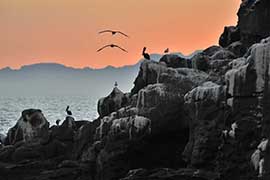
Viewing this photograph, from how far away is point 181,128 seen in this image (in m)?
44.1

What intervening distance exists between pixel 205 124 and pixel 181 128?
4.78 metres

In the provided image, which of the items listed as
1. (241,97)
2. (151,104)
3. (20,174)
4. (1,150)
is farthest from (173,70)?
(1,150)

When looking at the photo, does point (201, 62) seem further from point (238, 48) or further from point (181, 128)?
point (181, 128)

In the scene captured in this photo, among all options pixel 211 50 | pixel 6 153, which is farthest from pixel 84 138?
pixel 211 50

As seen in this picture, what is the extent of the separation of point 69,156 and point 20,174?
5122 millimetres

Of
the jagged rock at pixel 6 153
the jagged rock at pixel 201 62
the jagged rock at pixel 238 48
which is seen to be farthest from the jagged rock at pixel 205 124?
the jagged rock at pixel 6 153

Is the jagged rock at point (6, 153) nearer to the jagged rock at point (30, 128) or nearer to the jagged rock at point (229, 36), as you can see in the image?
the jagged rock at point (30, 128)

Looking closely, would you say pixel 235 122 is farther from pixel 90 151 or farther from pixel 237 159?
pixel 90 151

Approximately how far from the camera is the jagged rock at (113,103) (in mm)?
49812

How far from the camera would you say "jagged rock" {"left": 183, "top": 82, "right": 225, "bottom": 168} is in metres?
38.8

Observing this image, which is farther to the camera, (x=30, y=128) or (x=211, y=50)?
(x=30, y=128)

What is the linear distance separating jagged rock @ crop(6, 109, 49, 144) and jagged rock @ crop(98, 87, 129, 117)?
28.0 feet

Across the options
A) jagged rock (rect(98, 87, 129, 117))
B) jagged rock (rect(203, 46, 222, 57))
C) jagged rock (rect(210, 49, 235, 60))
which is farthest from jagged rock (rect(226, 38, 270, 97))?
jagged rock (rect(98, 87, 129, 117))

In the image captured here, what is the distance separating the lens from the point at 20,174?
47.9 meters
